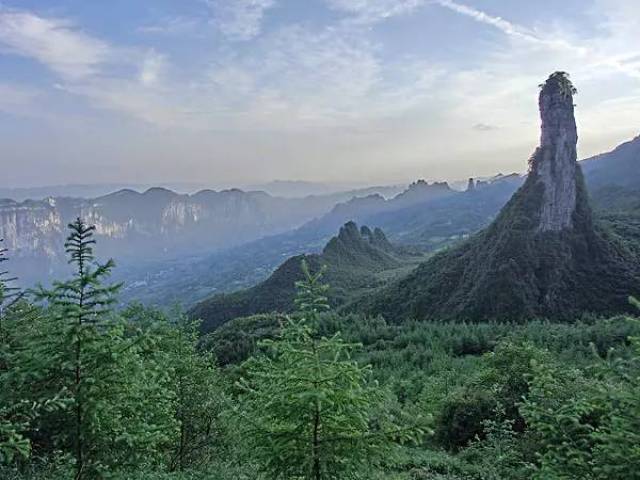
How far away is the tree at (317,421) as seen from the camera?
625cm

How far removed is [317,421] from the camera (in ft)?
20.8

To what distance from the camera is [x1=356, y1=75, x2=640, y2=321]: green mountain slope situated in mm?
68875

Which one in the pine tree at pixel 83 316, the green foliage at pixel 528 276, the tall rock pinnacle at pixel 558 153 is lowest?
the green foliage at pixel 528 276

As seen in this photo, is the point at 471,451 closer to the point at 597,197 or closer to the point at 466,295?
the point at 466,295

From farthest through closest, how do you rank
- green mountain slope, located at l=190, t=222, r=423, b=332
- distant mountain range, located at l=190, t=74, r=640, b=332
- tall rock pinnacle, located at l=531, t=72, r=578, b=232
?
green mountain slope, located at l=190, t=222, r=423, b=332 < tall rock pinnacle, located at l=531, t=72, r=578, b=232 < distant mountain range, located at l=190, t=74, r=640, b=332

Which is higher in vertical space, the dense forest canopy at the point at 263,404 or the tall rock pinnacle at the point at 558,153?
the tall rock pinnacle at the point at 558,153

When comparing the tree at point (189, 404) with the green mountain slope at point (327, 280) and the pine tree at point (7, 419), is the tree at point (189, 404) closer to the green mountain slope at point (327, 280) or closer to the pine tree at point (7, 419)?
the pine tree at point (7, 419)

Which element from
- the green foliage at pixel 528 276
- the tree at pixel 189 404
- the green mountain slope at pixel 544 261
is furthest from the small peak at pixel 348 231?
the tree at pixel 189 404

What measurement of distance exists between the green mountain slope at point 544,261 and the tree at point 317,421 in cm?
6534

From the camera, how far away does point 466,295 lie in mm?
74062

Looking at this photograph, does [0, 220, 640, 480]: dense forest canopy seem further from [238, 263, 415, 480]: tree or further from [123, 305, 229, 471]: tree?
[123, 305, 229, 471]: tree

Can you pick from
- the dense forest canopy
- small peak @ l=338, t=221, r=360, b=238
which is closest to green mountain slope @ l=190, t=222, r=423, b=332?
small peak @ l=338, t=221, r=360, b=238

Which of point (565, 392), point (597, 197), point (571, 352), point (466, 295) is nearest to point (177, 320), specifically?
point (565, 392)

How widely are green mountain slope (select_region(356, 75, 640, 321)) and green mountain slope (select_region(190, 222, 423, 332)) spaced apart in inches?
998
